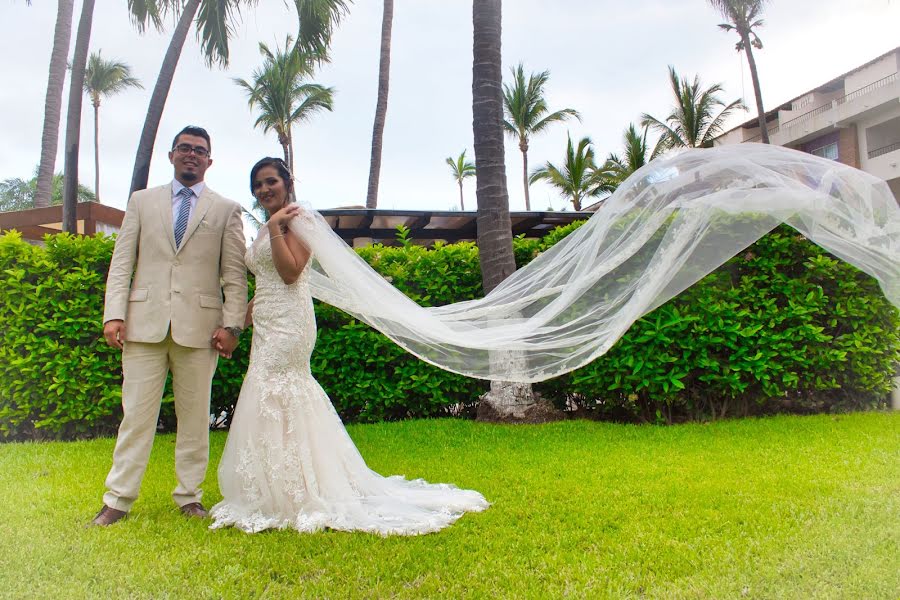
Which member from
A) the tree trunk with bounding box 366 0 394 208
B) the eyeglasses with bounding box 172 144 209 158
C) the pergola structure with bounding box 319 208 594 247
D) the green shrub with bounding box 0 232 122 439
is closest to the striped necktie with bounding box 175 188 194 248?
the eyeglasses with bounding box 172 144 209 158

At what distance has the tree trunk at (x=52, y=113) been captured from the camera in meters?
13.0

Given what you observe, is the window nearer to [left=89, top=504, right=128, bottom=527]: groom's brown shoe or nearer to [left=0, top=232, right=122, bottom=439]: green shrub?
[left=0, top=232, right=122, bottom=439]: green shrub

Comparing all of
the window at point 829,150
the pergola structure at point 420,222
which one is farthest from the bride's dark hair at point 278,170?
the window at point 829,150

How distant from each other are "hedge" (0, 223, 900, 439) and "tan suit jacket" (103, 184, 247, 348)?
341 cm

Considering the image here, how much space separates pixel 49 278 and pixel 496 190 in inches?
200

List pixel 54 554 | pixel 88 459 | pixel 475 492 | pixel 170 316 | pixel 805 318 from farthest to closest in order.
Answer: pixel 805 318 < pixel 88 459 < pixel 475 492 < pixel 170 316 < pixel 54 554

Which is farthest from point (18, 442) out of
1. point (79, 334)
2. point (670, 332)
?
point (670, 332)

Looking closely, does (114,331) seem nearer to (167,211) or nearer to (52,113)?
(167,211)

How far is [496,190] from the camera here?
24.1 ft

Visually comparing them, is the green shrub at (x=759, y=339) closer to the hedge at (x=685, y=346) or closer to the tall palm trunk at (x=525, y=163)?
the hedge at (x=685, y=346)

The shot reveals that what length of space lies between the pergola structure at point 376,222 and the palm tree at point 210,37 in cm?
122

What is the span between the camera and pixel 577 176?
3388 centimetres

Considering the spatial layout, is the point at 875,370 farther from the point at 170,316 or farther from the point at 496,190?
the point at 170,316

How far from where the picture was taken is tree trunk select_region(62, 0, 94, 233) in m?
10.3
